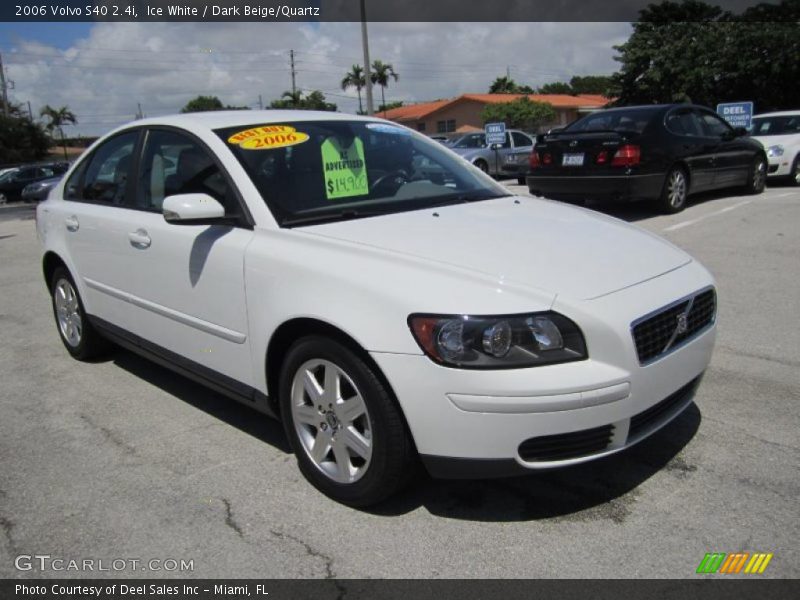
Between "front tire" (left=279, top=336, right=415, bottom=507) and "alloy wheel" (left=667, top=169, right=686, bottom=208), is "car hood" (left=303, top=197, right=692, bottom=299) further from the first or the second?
"alloy wheel" (left=667, top=169, right=686, bottom=208)

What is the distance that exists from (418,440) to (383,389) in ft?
0.74

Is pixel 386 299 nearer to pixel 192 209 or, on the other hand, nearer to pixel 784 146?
pixel 192 209

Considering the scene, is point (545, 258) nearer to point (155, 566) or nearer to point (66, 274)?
point (155, 566)

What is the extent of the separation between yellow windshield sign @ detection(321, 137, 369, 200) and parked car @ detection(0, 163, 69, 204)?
2636 centimetres

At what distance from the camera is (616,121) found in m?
9.66

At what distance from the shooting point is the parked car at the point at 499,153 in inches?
757

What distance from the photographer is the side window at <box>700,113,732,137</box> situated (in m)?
10.4

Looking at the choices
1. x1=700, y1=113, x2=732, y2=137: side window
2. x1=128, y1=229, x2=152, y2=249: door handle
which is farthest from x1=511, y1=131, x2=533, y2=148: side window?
x1=128, y1=229, x2=152, y2=249: door handle

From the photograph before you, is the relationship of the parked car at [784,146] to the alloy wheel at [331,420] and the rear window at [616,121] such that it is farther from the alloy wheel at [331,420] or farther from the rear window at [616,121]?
the alloy wheel at [331,420]

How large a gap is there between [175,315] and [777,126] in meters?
13.7

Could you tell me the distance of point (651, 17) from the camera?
3353 centimetres

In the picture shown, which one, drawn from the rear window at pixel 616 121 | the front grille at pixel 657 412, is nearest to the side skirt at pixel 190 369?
the front grille at pixel 657 412

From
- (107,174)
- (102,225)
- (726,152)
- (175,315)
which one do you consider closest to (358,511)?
(175,315)
